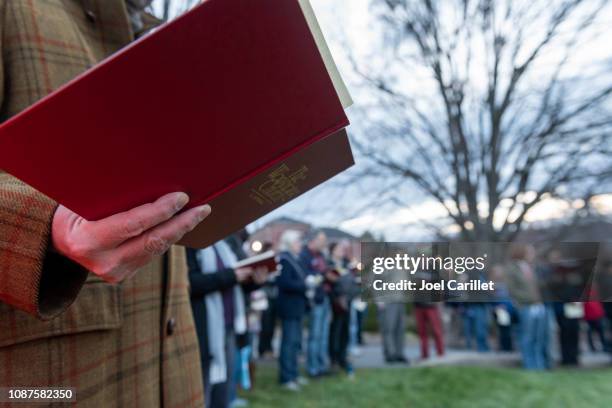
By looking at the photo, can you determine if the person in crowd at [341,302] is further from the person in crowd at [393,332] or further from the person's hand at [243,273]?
the person's hand at [243,273]

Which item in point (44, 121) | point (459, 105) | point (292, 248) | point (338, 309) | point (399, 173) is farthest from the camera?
point (399, 173)

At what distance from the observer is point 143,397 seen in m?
0.96

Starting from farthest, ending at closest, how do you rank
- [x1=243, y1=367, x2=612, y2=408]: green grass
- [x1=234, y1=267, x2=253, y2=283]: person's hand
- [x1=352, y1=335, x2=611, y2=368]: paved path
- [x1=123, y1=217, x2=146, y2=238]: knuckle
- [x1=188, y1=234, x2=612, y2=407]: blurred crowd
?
→ [x1=352, y1=335, x2=611, y2=368]: paved path
[x1=243, y1=367, x2=612, y2=408]: green grass
[x1=234, y1=267, x2=253, y2=283]: person's hand
[x1=188, y1=234, x2=612, y2=407]: blurred crowd
[x1=123, y1=217, x2=146, y2=238]: knuckle

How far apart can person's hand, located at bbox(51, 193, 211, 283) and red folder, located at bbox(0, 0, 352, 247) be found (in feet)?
0.08

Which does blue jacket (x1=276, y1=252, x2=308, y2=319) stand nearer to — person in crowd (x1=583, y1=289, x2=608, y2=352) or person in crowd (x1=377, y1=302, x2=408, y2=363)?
person in crowd (x1=377, y1=302, x2=408, y2=363)

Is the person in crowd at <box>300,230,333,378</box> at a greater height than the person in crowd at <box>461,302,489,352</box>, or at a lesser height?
greater

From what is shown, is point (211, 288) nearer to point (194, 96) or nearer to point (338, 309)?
point (194, 96)

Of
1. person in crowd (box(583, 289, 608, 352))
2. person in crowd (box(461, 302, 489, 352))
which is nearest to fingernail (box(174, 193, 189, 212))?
person in crowd (box(583, 289, 608, 352))

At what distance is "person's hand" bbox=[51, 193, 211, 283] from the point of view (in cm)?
69

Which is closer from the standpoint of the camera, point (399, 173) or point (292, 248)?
point (292, 248)

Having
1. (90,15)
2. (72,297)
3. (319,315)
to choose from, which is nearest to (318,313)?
(319,315)

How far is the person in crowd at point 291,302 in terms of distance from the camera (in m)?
5.68

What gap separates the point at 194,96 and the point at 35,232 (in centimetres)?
34

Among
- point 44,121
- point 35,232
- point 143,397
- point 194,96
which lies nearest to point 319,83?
point 194,96
